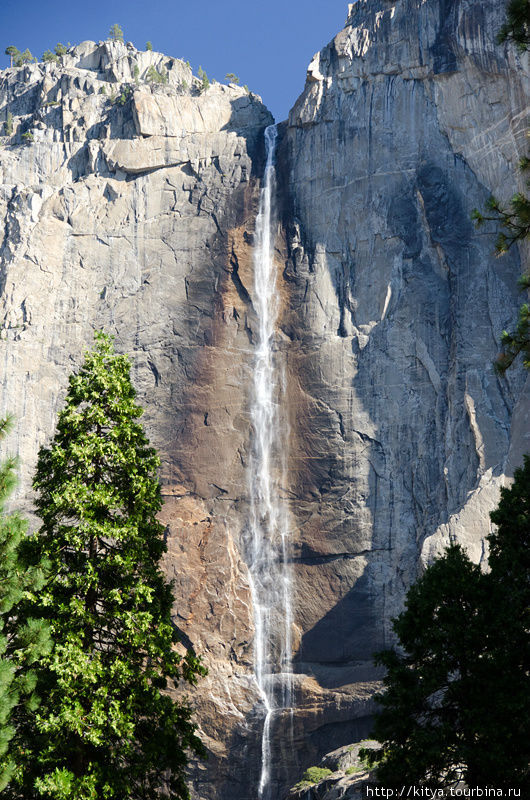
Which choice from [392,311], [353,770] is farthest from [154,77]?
[353,770]

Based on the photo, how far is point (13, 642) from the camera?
1555cm

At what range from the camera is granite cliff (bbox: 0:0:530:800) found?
41.2m

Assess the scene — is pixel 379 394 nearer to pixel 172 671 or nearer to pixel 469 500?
pixel 469 500

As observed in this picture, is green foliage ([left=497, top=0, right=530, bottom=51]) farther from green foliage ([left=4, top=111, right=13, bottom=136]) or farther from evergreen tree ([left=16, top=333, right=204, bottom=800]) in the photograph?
green foliage ([left=4, top=111, right=13, bottom=136])

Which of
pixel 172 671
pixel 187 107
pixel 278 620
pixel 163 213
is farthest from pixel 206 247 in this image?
pixel 172 671

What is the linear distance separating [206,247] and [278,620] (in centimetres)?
2255

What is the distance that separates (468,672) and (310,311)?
33.2m

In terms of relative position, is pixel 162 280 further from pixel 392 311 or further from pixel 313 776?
pixel 313 776

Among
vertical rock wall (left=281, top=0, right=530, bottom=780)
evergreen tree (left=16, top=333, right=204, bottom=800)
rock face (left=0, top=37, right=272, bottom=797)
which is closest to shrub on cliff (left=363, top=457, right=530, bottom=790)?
evergreen tree (left=16, top=333, right=204, bottom=800)

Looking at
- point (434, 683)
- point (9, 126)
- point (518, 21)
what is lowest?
point (434, 683)

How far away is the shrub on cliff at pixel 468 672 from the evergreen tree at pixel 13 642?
6.96 meters

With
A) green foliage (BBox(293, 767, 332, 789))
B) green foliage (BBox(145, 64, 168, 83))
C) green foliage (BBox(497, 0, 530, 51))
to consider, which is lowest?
green foliage (BBox(293, 767, 332, 789))

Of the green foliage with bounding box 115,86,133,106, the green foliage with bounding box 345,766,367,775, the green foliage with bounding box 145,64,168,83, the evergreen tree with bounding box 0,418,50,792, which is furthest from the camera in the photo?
the green foliage with bounding box 145,64,168,83

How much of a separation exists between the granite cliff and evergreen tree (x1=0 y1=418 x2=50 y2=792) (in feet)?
82.7
